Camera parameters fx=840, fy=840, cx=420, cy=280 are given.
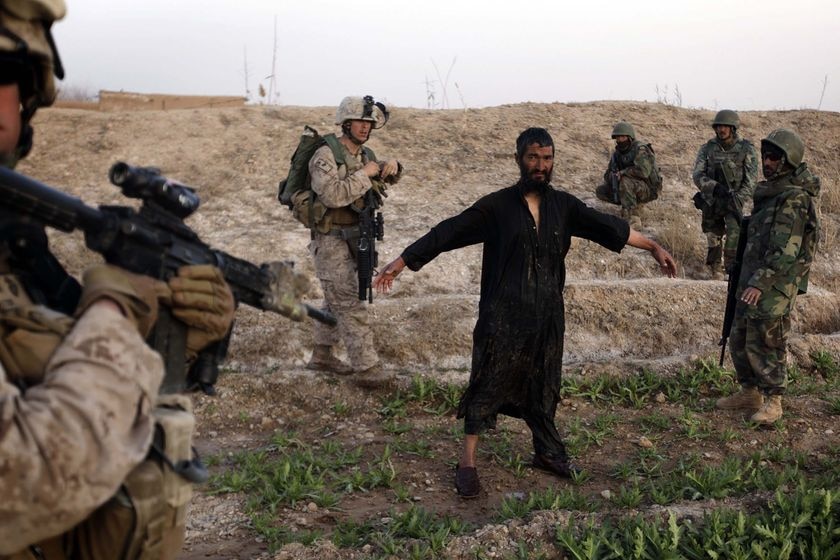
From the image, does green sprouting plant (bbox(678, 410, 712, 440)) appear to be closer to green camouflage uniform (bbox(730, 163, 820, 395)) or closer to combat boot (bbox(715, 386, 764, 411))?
combat boot (bbox(715, 386, 764, 411))

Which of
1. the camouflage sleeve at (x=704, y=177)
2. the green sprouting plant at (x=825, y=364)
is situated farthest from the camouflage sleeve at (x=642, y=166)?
the green sprouting plant at (x=825, y=364)

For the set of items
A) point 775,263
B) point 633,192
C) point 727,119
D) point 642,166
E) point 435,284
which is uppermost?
point 727,119

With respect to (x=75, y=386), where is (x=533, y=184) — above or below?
above

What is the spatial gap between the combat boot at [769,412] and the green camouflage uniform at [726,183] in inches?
132

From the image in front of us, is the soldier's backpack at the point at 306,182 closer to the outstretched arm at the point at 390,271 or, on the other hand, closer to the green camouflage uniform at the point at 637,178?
the outstretched arm at the point at 390,271

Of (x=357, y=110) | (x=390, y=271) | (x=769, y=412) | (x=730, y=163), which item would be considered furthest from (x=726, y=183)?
(x=390, y=271)

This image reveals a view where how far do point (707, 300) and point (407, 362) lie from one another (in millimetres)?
3365

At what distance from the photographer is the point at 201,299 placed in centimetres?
154

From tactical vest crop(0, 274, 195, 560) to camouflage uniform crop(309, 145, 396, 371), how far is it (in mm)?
5252

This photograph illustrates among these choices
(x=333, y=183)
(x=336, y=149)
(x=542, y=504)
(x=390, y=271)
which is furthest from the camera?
(x=336, y=149)

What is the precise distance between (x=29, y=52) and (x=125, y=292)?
43cm

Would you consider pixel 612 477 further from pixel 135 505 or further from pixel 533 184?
pixel 135 505

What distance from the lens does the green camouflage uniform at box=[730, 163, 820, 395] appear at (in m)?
6.22

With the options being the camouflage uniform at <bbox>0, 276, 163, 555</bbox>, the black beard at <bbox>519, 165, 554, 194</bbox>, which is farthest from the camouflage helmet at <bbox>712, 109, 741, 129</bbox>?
the camouflage uniform at <bbox>0, 276, 163, 555</bbox>
